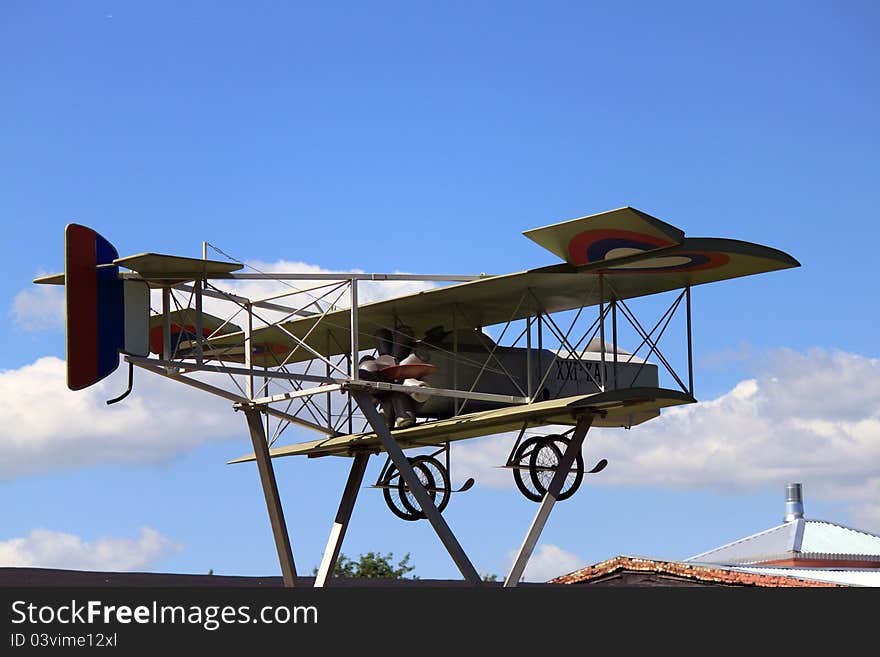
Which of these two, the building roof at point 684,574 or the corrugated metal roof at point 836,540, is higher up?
the corrugated metal roof at point 836,540

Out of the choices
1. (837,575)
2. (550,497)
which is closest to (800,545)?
(837,575)

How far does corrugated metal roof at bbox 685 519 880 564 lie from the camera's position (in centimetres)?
4775

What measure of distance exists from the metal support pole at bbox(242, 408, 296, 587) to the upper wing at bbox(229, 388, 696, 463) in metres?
2.01

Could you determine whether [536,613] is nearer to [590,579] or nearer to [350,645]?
[350,645]

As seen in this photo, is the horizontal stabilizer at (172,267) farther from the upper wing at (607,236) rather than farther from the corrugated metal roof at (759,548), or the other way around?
the corrugated metal roof at (759,548)

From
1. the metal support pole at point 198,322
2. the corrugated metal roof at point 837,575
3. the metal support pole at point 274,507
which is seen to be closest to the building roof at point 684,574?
the corrugated metal roof at point 837,575

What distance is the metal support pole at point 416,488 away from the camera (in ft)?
98.4

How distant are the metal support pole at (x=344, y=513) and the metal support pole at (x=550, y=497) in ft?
15.7

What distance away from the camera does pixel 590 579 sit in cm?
3825

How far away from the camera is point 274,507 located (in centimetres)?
3375

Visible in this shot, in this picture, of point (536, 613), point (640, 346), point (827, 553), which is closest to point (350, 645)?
point (536, 613)

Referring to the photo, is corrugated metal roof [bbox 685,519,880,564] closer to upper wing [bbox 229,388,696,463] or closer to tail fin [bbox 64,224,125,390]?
upper wing [bbox 229,388,696,463]

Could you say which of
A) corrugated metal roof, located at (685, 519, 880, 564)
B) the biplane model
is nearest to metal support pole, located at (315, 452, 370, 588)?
the biplane model

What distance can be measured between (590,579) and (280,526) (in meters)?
9.07
